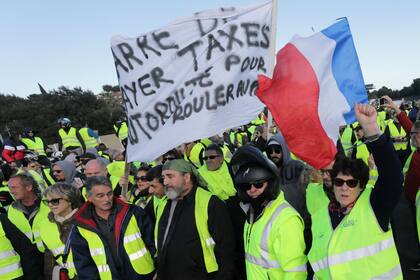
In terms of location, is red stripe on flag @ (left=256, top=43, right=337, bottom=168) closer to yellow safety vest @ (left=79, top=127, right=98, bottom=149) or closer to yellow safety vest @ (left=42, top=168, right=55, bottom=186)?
yellow safety vest @ (left=42, top=168, right=55, bottom=186)

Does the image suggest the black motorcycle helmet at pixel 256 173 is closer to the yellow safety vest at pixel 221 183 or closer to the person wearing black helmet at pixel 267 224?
the person wearing black helmet at pixel 267 224

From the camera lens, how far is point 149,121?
3.87 m

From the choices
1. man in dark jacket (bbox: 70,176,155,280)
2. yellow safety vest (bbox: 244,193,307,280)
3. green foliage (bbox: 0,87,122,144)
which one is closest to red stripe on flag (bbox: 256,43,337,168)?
yellow safety vest (bbox: 244,193,307,280)

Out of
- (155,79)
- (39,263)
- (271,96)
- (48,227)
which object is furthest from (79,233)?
(271,96)

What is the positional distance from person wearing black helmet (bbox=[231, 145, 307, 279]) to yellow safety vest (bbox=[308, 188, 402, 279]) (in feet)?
0.74

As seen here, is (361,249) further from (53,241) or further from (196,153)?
(196,153)

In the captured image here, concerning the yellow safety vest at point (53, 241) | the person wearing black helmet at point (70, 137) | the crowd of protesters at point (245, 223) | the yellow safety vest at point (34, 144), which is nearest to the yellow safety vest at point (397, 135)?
the crowd of protesters at point (245, 223)

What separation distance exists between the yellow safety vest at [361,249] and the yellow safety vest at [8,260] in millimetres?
3085

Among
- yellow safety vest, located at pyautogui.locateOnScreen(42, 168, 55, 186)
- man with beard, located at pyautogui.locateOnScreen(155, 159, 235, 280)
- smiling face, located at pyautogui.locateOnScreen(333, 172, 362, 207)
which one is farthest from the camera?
yellow safety vest, located at pyautogui.locateOnScreen(42, 168, 55, 186)

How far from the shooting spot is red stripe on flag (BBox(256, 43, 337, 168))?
3100 millimetres

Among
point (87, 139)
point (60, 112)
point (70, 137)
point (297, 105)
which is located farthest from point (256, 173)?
point (60, 112)

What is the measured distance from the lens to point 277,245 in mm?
2531

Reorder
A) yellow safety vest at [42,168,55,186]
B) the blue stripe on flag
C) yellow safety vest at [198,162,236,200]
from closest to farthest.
Answer: the blue stripe on flag, yellow safety vest at [198,162,236,200], yellow safety vest at [42,168,55,186]

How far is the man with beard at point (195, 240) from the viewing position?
3258mm
